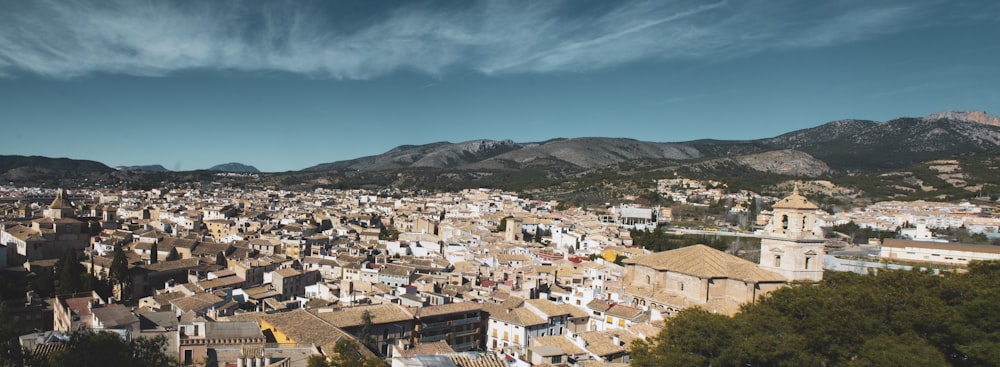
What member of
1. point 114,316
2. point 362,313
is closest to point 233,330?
point 362,313

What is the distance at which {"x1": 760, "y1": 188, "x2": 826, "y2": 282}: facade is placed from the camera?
2375cm

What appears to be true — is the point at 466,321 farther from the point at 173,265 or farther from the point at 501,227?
the point at 501,227

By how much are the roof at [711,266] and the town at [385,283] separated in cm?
7

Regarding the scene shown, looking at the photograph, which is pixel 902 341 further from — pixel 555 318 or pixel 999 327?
pixel 555 318

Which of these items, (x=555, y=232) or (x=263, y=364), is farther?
(x=555, y=232)

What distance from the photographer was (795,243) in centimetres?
2372

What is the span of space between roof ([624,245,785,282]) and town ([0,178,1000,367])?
73 millimetres

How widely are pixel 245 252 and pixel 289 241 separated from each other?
574cm

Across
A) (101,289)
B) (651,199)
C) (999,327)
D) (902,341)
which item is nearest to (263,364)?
(902,341)

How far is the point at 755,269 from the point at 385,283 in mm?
18948

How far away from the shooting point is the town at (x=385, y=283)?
19031 millimetres

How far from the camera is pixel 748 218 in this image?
83.8m

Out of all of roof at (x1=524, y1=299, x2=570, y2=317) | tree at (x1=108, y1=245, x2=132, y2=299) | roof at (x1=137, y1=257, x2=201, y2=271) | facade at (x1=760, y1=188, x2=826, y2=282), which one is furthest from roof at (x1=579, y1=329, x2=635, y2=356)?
roof at (x1=137, y1=257, x2=201, y2=271)

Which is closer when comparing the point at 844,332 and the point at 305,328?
the point at 844,332
